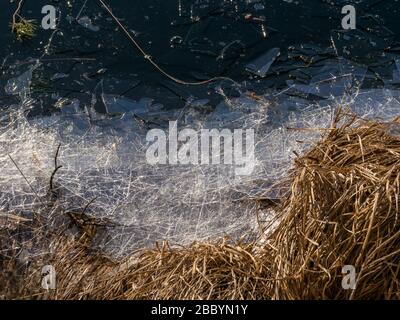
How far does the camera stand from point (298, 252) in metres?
4.26

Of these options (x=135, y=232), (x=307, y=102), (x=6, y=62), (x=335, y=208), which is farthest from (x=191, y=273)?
(x=6, y=62)

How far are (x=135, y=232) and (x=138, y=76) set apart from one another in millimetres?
1328

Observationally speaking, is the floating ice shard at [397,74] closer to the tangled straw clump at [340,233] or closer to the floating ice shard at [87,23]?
the tangled straw clump at [340,233]

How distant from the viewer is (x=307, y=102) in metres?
5.42

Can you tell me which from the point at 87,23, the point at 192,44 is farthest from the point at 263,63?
the point at 87,23

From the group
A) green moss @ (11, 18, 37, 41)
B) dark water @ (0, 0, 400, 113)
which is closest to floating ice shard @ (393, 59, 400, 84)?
dark water @ (0, 0, 400, 113)

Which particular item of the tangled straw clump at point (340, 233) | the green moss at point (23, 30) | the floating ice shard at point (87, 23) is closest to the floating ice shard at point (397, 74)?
the tangled straw clump at point (340, 233)

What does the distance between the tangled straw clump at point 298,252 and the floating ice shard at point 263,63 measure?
36.8 inches

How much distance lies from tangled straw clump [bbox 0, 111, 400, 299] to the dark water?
0.99m

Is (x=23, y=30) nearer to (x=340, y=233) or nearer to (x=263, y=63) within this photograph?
(x=263, y=63)

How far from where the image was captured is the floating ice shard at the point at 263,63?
5613mm

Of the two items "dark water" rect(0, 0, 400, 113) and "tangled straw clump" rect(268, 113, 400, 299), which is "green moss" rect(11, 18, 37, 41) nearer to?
"dark water" rect(0, 0, 400, 113)
